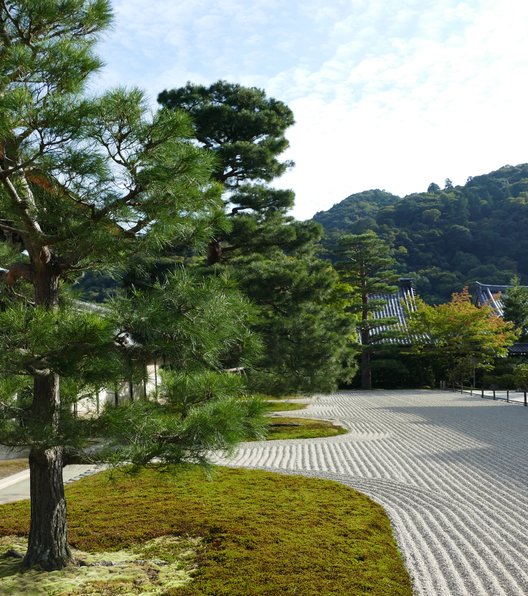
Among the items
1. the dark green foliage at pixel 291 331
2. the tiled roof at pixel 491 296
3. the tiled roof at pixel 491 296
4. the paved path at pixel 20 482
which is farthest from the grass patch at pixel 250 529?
the tiled roof at pixel 491 296

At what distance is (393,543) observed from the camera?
14.4ft

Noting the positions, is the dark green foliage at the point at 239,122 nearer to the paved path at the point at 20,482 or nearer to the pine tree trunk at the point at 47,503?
the paved path at the point at 20,482

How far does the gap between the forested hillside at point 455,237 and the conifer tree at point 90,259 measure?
3199 cm

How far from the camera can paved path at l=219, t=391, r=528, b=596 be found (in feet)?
12.8

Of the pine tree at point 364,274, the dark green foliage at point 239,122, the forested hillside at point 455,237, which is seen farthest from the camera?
the forested hillside at point 455,237

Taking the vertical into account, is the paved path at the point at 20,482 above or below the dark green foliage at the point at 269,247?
below

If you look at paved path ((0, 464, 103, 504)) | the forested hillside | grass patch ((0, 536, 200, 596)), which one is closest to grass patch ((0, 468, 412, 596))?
grass patch ((0, 536, 200, 596))

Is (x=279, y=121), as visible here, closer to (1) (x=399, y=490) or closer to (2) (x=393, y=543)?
(1) (x=399, y=490)

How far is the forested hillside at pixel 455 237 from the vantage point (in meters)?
35.4

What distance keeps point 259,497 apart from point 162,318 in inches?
126

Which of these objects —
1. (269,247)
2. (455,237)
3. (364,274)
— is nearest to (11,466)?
(269,247)

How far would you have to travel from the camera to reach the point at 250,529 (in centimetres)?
455

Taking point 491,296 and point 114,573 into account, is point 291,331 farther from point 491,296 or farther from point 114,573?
point 491,296

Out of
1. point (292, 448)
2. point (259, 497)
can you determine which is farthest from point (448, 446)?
point (259, 497)
